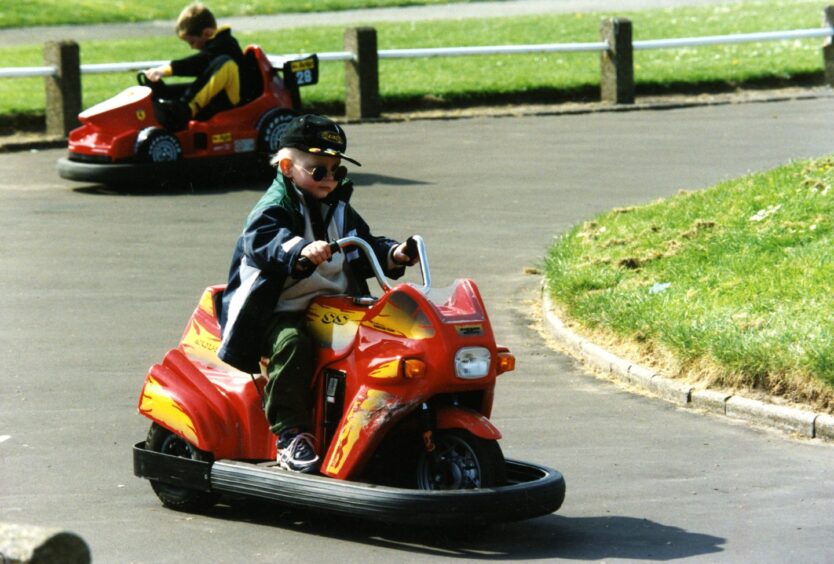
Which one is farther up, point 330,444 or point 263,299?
point 263,299

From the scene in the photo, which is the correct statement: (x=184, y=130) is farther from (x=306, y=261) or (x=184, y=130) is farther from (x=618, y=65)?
(x=306, y=261)

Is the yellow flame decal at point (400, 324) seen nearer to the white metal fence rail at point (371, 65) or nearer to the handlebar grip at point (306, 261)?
the handlebar grip at point (306, 261)

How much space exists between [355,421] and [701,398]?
2880mm

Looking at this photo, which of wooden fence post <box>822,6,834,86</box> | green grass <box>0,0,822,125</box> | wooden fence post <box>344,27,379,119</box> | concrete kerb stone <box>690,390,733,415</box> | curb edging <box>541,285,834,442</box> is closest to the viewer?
curb edging <box>541,285,834,442</box>

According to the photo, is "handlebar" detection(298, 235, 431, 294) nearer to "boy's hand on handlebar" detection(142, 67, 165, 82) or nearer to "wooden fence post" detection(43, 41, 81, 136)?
"boy's hand on handlebar" detection(142, 67, 165, 82)

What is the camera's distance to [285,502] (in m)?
6.65

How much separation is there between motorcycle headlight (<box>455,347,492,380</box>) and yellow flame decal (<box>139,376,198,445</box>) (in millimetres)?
1282

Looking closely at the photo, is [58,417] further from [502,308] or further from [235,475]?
[502,308]

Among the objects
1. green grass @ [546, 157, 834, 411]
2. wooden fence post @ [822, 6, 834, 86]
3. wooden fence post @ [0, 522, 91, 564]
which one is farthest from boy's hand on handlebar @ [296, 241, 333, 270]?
wooden fence post @ [822, 6, 834, 86]

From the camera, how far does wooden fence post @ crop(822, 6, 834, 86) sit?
78.7 ft

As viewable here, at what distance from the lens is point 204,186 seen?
1697 centimetres

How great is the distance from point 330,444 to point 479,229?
7699mm

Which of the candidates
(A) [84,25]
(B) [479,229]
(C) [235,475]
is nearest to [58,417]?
(C) [235,475]

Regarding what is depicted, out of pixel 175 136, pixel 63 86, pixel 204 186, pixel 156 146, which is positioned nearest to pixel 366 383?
pixel 156 146
